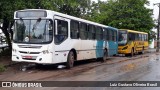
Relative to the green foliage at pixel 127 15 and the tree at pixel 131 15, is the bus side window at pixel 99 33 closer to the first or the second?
the tree at pixel 131 15

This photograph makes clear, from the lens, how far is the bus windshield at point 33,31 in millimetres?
14406

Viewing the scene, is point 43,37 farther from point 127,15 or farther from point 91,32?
point 127,15

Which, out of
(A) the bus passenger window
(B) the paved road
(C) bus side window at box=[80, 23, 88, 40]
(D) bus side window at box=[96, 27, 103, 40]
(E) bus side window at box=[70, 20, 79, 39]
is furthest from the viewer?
(D) bus side window at box=[96, 27, 103, 40]

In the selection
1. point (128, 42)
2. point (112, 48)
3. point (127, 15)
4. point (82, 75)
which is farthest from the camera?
point (127, 15)

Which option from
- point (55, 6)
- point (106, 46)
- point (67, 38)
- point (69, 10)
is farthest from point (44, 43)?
point (69, 10)

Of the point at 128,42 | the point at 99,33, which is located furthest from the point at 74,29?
the point at 128,42

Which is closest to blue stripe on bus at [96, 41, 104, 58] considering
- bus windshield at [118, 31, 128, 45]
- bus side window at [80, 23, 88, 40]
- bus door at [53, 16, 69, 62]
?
bus side window at [80, 23, 88, 40]

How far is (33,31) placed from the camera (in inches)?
573

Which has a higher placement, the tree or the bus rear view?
the tree

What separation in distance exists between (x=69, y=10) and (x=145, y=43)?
615 inches

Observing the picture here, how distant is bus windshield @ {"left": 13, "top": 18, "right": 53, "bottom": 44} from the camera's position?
47.3 feet

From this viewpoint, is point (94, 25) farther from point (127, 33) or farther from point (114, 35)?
point (127, 33)

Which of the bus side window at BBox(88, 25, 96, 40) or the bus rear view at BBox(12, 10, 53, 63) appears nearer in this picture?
the bus rear view at BBox(12, 10, 53, 63)

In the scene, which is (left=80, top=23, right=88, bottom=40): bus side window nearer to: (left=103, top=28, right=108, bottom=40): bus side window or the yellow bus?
(left=103, top=28, right=108, bottom=40): bus side window
